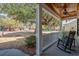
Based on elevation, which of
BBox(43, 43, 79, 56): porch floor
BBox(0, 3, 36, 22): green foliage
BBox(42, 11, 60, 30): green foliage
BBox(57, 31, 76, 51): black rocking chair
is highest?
BBox(0, 3, 36, 22): green foliage

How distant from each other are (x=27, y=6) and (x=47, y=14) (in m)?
1.06

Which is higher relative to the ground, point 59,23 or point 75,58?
point 59,23

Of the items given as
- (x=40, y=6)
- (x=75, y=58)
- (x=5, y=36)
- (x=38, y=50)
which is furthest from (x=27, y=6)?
(x=75, y=58)

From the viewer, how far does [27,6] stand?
6.46 metres

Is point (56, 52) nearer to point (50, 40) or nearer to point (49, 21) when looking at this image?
point (50, 40)

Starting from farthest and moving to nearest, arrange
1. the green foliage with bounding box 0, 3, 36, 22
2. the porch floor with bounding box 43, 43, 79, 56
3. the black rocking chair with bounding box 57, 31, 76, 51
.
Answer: the black rocking chair with bounding box 57, 31, 76, 51, the porch floor with bounding box 43, 43, 79, 56, the green foliage with bounding box 0, 3, 36, 22

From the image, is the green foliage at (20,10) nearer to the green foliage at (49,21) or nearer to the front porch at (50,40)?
the front porch at (50,40)

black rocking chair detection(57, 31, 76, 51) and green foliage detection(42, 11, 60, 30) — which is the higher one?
green foliage detection(42, 11, 60, 30)

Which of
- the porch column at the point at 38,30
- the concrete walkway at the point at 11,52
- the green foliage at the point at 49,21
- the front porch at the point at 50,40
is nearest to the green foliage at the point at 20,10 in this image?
the porch column at the point at 38,30

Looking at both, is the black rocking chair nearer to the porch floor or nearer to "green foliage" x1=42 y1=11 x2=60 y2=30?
the porch floor

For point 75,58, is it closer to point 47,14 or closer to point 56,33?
point 56,33

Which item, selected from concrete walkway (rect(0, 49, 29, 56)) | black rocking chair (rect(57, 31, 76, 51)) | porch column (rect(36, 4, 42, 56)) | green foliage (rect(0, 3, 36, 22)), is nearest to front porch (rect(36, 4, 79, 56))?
porch column (rect(36, 4, 42, 56))

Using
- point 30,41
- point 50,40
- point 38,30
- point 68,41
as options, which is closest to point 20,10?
point 38,30

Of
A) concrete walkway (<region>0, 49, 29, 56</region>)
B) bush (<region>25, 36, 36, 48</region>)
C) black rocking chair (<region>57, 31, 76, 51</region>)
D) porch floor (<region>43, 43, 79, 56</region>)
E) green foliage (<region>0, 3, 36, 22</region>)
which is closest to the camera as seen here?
green foliage (<region>0, 3, 36, 22</region>)
